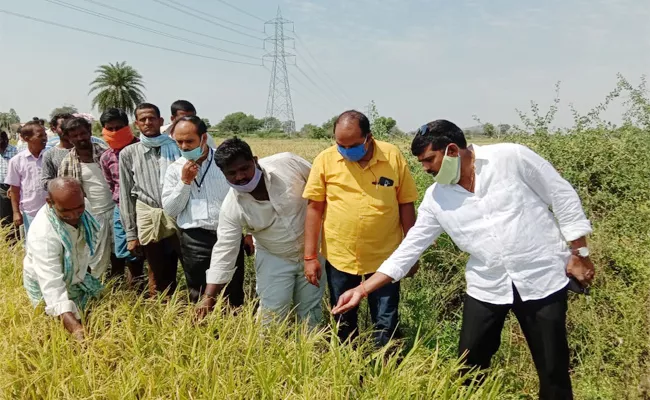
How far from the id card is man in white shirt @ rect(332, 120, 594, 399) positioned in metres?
1.61

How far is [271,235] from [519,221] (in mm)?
1482

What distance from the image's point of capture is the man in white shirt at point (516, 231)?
234 centimetres

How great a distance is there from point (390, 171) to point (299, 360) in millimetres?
1225

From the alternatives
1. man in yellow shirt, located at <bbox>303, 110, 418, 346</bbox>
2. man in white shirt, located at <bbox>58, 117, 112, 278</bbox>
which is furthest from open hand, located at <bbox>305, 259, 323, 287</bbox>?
man in white shirt, located at <bbox>58, 117, 112, 278</bbox>

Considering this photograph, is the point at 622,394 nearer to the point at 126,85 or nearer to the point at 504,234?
the point at 504,234

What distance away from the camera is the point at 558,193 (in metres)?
2.34

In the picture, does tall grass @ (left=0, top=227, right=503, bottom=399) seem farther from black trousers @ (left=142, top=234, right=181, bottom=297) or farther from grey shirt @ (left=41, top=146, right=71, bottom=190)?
grey shirt @ (left=41, top=146, right=71, bottom=190)

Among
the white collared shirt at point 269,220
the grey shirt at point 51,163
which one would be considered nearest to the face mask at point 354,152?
the white collared shirt at point 269,220

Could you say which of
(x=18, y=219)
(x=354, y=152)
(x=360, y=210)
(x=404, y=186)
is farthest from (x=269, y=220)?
(x=18, y=219)

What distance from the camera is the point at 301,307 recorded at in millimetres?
3314

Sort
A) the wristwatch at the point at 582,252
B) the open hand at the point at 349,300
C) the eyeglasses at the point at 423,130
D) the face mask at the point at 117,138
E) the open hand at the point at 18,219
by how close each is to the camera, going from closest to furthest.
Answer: the wristwatch at the point at 582,252 → the eyeglasses at the point at 423,130 → the open hand at the point at 349,300 → the face mask at the point at 117,138 → the open hand at the point at 18,219

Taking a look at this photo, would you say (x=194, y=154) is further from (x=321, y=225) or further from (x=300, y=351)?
(x=300, y=351)

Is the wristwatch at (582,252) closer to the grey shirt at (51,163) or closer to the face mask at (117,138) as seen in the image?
the face mask at (117,138)

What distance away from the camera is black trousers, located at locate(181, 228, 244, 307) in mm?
3465
